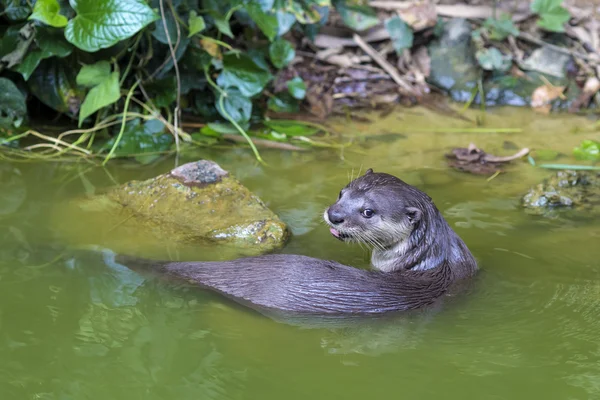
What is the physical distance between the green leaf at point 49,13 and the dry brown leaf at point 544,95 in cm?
327

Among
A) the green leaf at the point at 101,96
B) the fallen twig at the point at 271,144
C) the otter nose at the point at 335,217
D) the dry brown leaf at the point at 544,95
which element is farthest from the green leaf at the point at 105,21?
the dry brown leaf at the point at 544,95

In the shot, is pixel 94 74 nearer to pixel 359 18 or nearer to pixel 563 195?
pixel 359 18

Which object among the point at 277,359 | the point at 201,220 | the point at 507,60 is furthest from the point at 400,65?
the point at 277,359

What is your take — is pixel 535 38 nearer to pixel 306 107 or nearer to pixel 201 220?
pixel 306 107

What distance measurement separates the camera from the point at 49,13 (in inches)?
131

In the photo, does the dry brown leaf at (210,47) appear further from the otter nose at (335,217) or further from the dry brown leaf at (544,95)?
the dry brown leaf at (544,95)

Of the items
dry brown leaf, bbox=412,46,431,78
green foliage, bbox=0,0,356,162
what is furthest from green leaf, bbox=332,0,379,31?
green foliage, bbox=0,0,356,162

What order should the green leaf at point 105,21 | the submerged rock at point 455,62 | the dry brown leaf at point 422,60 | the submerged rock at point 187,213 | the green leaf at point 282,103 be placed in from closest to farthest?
1. the submerged rock at point 187,213
2. the green leaf at point 105,21
3. the green leaf at point 282,103
4. the submerged rock at point 455,62
5. the dry brown leaf at point 422,60

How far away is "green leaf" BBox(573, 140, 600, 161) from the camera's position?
3.98m

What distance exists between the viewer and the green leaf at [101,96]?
3.56 m

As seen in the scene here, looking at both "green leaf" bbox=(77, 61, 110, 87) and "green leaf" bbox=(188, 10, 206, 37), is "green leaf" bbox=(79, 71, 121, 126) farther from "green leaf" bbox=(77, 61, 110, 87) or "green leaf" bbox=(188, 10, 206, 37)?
"green leaf" bbox=(188, 10, 206, 37)

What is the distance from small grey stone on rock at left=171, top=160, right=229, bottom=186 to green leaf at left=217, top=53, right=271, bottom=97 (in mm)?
1047

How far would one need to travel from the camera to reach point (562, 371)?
204 cm

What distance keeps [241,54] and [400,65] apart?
1.62m
